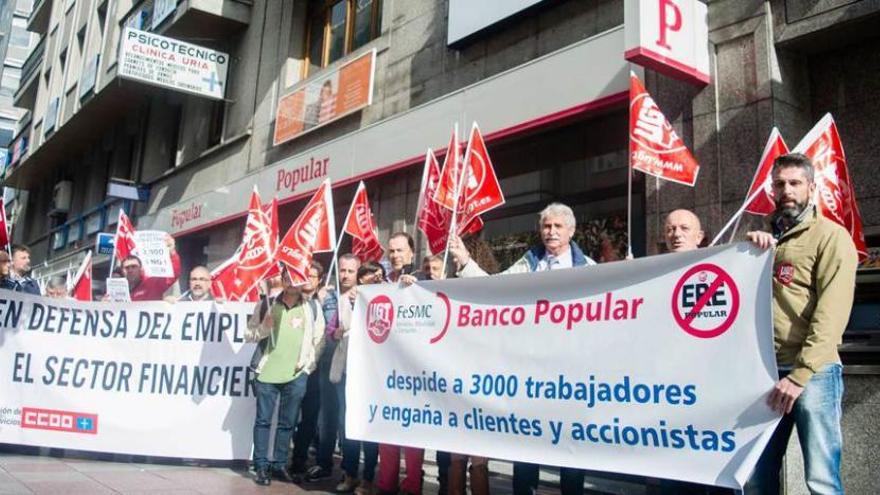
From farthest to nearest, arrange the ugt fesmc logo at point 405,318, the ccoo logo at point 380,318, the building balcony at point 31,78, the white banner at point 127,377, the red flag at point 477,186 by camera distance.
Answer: the building balcony at point 31,78 → the white banner at point 127,377 → the red flag at point 477,186 → the ccoo logo at point 380,318 → the ugt fesmc logo at point 405,318

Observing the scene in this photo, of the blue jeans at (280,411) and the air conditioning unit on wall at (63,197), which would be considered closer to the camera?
the blue jeans at (280,411)

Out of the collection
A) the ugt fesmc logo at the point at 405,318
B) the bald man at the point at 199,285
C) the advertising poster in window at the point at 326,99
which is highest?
the advertising poster in window at the point at 326,99

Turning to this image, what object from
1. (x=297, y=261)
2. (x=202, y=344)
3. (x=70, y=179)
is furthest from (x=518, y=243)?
(x=70, y=179)

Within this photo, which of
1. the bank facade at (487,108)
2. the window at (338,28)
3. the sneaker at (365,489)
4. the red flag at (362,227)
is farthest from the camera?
the window at (338,28)

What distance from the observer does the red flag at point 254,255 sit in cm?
678

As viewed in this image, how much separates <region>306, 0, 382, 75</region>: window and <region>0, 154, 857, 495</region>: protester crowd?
478 centimetres

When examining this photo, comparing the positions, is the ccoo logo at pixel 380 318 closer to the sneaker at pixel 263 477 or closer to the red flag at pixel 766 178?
the sneaker at pixel 263 477

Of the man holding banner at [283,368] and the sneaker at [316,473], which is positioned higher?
the man holding banner at [283,368]

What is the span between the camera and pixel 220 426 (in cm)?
645

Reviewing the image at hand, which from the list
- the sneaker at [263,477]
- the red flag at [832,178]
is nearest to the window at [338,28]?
the sneaker at [263,477]

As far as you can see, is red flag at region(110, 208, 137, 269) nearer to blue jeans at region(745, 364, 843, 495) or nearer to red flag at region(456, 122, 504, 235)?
red flag at region(456, 122, 504, 235)

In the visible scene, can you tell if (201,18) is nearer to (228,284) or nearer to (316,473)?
(228,284)

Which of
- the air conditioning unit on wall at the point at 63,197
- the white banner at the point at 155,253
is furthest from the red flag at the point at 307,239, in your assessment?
the air conditioning unit on wall at the point at 63,197

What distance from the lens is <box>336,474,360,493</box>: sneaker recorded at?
18.3 feet
